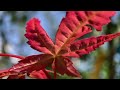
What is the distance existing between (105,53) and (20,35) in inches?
63.0

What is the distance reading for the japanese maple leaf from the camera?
288 millimetres

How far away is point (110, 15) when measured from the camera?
0.85ft

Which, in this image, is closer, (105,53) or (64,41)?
(64,41)

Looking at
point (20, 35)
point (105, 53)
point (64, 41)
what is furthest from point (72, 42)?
point (20, 35)

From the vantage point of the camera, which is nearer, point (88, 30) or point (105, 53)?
point (88, 30)

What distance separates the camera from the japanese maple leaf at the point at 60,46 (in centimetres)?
29

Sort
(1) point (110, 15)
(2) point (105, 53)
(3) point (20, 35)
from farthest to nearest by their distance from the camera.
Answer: (3) point (20, 35), (2) point (105, 53), (1) point (110, 15)

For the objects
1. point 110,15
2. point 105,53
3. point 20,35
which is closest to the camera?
point 110,15

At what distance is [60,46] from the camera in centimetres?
31
